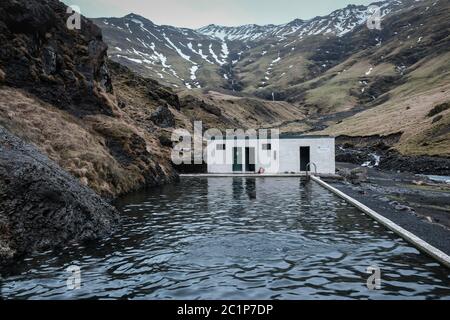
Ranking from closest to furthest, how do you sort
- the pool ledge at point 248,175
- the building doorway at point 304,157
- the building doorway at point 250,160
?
the pool ledge at point 248,175
the building doorway at point 304,157
the building doorway at point 250,160

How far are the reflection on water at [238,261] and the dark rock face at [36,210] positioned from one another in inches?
43.7

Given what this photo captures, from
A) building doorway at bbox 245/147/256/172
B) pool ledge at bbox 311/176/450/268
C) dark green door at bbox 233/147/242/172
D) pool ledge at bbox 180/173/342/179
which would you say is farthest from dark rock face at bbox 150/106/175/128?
pool ledge at bbox 311/176/450/268

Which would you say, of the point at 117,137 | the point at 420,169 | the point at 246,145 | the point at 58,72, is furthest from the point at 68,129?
the point at 420,169

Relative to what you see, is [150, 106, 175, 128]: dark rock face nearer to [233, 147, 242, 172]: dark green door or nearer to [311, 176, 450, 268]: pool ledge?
[233, 147, 242, 172]: dark green door

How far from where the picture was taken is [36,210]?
19.6 m

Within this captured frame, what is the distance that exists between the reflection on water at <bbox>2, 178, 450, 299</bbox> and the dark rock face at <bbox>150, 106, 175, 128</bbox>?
47.6m

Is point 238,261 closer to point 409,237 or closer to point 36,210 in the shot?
point 409,237

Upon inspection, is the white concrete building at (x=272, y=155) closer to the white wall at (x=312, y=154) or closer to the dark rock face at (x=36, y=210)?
the white wall at (x=312, y=154)

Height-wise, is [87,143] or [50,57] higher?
[50,57]

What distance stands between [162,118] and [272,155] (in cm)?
2601

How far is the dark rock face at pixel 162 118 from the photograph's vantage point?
2948 inches

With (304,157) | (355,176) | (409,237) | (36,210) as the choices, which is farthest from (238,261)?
(304,157)

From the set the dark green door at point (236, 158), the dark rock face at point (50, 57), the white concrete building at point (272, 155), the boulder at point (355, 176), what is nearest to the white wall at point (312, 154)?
the white concrete building at point (272, 155)
